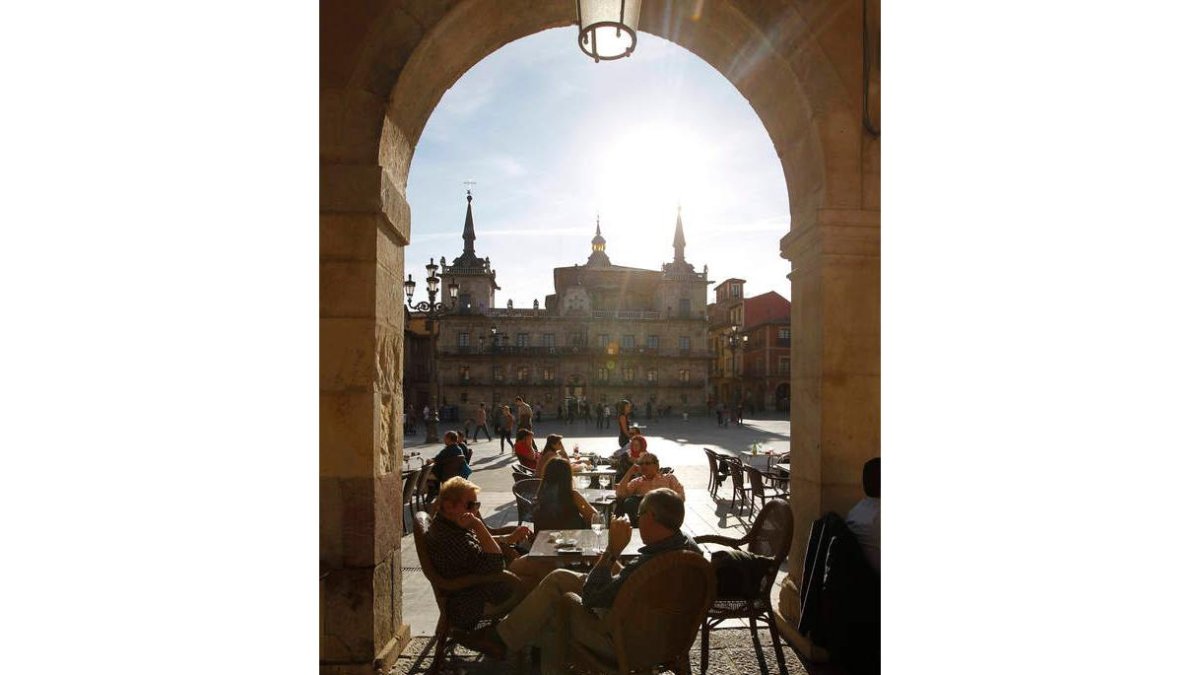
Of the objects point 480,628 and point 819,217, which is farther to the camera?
point 819,217

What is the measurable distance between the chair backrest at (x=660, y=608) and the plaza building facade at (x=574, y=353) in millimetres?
40871

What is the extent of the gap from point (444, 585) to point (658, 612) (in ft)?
3.82

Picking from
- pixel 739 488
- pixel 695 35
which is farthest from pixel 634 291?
pixel 695 35

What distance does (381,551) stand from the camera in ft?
11.2

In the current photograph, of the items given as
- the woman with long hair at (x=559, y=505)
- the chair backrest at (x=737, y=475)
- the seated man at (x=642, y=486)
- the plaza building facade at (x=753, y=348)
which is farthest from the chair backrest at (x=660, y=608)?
the plaza building facade at (x=753, y=348)

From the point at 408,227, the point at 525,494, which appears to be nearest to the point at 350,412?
the point at 408,227

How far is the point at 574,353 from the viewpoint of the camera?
1821 inches

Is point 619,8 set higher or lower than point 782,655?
higher

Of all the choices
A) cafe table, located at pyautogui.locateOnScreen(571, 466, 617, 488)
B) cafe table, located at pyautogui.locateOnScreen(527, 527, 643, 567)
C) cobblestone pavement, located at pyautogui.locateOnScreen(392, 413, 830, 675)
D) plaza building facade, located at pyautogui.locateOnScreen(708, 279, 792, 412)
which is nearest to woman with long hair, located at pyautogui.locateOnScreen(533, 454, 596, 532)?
cafe table, located at pyautogui.locateOnScreen(527, 527, 643, 567)

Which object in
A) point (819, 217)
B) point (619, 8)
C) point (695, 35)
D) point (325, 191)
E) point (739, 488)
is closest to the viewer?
point (619, 8)

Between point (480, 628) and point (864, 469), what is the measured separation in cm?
222

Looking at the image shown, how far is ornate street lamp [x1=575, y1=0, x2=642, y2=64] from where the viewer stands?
286 cm

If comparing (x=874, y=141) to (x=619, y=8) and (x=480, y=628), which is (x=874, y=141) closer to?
(x=619, y=8)

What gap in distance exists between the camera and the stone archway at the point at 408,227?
3.29 m
